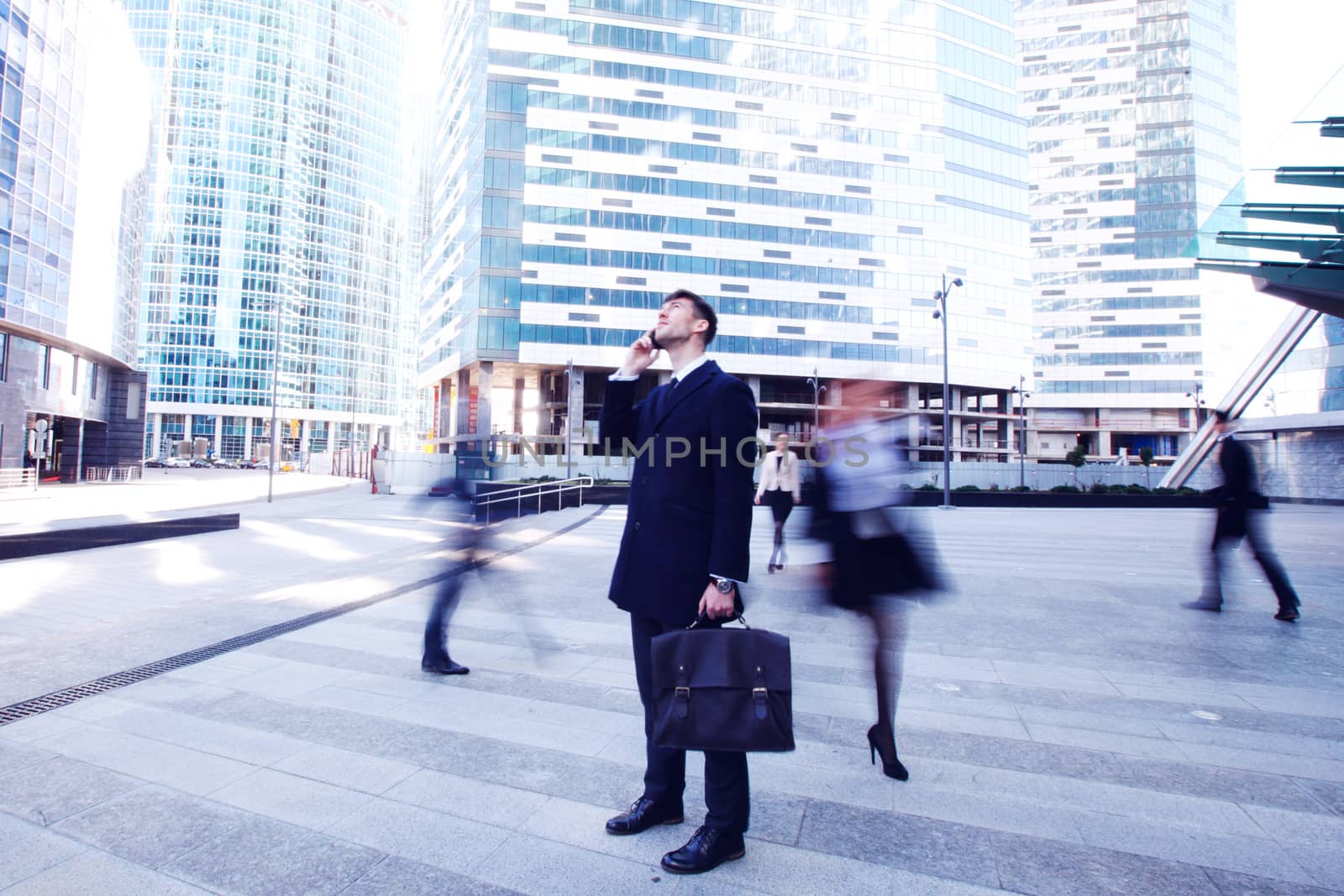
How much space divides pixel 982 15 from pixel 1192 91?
34.5m

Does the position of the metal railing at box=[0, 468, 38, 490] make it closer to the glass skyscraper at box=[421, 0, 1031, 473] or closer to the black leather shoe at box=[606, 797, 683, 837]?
the glass skyscraper at box=[421, 0, 1031, 473]

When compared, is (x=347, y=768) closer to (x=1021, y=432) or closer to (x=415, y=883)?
(x=415, y=883)

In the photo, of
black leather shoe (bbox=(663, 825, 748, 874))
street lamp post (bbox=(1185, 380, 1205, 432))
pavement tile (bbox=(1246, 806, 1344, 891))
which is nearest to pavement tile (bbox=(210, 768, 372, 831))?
black leather shoe (bbox=(663, 825, 748, 874))

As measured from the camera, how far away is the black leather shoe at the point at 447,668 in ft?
16.0

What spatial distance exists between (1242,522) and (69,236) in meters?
45.3

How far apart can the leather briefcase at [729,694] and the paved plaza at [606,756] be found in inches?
22.9

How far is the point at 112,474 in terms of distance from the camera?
4028 centimetres

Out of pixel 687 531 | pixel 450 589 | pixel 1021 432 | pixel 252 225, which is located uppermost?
pixel 252 225

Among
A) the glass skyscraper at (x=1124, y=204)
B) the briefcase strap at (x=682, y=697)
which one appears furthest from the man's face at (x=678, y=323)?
the glass skyscraper at (x=1124, y=204)

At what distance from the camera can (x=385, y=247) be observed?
116438mm

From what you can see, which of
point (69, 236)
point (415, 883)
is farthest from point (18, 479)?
point (415, 883)

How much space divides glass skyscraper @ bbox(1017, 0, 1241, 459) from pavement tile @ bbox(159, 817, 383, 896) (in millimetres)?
89126

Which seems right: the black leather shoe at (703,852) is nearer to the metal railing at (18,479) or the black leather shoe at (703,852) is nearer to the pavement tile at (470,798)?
the pavement tile at (470,798)

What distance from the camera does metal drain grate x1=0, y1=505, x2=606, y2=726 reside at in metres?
4.11
